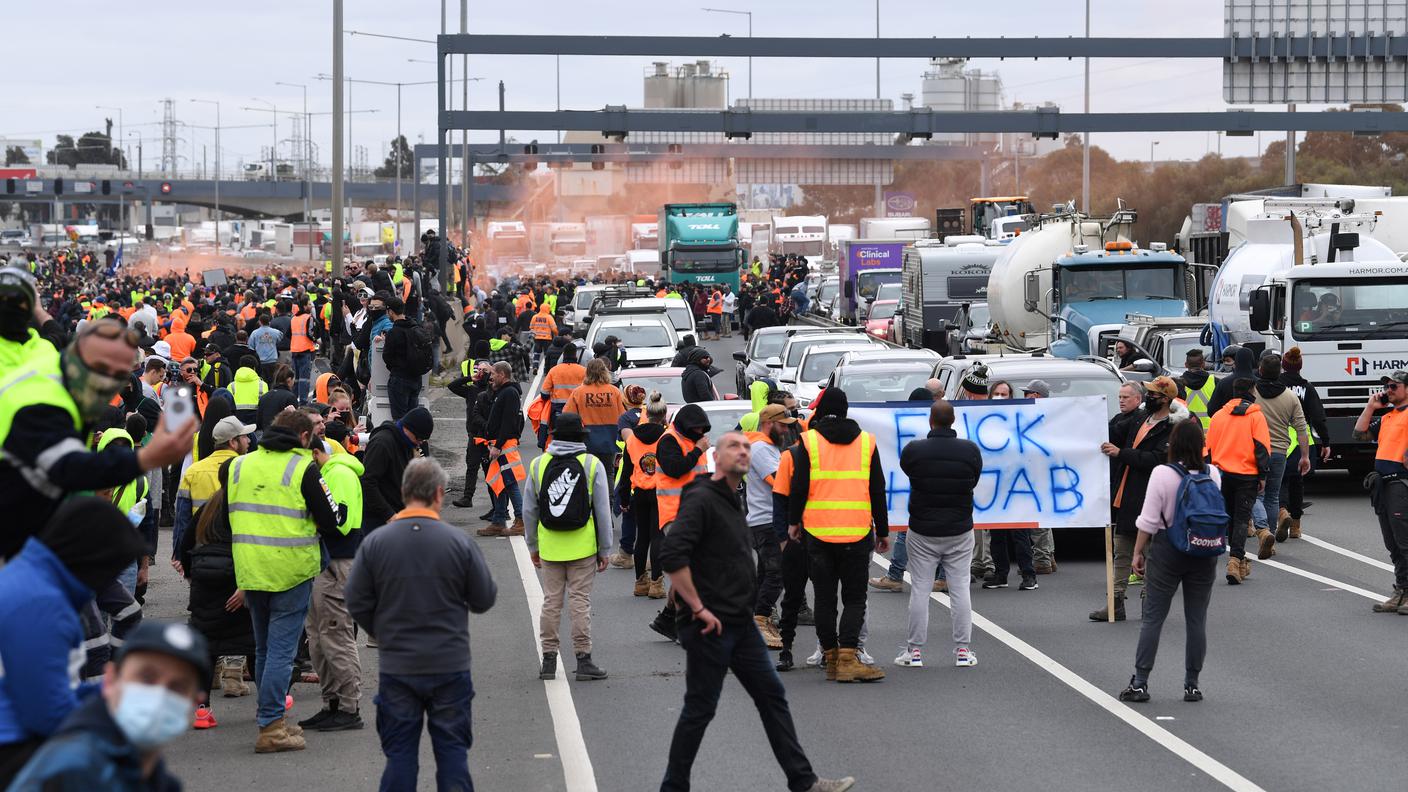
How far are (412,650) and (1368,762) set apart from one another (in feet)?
16.2

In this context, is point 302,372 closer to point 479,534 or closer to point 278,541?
point 479,534

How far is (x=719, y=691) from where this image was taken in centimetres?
873

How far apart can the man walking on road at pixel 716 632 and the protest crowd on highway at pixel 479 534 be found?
13 mm

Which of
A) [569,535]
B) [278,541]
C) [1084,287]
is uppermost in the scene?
[1084,287]

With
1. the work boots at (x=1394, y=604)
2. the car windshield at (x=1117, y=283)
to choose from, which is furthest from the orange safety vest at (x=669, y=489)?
the car windshield at (x=1117, y=283)

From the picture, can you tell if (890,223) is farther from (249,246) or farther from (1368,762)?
(249,246)

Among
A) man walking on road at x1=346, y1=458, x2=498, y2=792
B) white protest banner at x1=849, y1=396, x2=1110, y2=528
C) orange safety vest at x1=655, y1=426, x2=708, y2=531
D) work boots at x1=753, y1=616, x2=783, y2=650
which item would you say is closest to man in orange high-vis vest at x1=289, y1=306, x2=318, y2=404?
orange safety vest at x1=655, y1=426, x2=708, y2=531

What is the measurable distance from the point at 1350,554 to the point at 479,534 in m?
8.66

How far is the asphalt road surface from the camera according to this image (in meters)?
A: 9.46

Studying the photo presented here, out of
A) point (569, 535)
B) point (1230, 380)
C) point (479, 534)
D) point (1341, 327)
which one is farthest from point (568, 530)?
point (1341, 327)

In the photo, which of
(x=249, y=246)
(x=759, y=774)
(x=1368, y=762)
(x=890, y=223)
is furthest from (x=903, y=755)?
(x=249, y=246)

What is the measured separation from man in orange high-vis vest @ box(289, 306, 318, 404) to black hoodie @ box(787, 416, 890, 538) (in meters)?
16.3

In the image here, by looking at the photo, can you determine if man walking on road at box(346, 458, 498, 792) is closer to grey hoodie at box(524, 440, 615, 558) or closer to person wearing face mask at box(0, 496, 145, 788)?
person wearing face mask at box(0, 496, 145, 788)

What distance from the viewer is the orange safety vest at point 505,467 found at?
19188 mm
